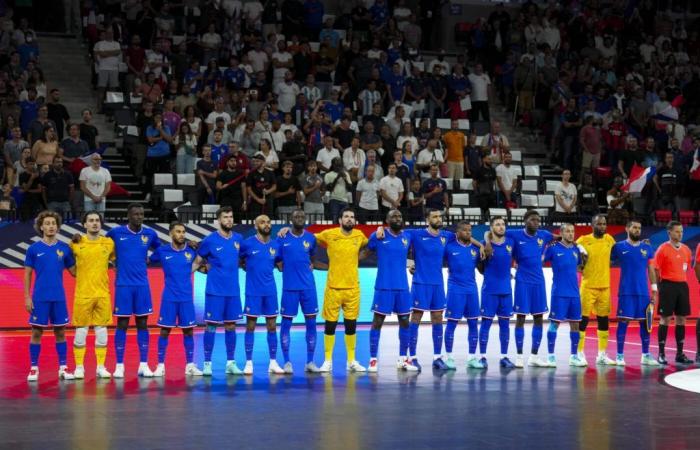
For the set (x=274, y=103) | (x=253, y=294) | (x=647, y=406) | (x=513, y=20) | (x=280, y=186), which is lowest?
(x=647, y=406)

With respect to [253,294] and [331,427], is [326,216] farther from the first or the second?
[331,427]

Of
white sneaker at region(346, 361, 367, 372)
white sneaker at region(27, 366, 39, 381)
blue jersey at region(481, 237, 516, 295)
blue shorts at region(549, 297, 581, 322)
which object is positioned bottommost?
white sneaker at region(346, 361, 367, 372)

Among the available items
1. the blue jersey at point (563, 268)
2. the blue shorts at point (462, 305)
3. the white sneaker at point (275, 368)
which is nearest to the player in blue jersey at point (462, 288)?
the blue shorts at point (462, 305)

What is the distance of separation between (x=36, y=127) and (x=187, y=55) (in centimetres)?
570

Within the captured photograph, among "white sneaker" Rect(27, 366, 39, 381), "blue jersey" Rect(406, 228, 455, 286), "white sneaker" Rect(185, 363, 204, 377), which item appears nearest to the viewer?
"white sneaker" Rect(27, 366, 39, 381)

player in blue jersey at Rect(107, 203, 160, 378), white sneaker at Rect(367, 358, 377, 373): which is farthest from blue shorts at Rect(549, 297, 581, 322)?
player in blue jersey at Rect(107, 203, 160, 378)

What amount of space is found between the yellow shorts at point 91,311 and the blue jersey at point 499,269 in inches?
224

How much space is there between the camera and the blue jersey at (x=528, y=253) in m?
18.2

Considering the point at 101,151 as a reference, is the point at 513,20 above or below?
above

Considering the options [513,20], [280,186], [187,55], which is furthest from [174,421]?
[513,20]

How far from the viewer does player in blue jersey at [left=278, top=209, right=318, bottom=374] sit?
17.3m

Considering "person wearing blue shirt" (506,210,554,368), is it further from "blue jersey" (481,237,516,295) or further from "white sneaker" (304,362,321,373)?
"white sneaker" (304,362,321,373)

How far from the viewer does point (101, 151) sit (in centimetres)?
2586

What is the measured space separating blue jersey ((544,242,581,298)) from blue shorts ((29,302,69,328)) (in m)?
7.33
